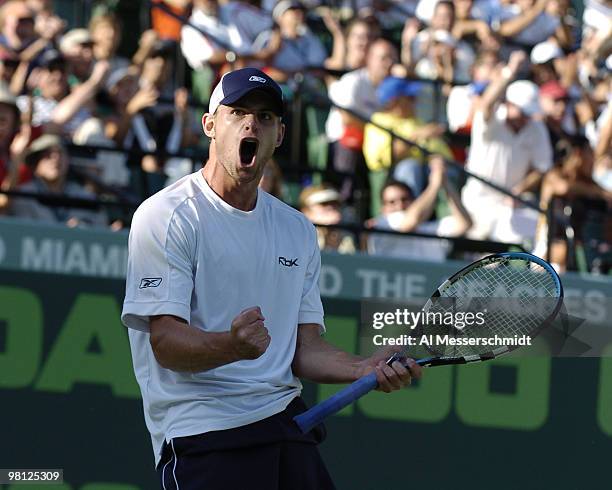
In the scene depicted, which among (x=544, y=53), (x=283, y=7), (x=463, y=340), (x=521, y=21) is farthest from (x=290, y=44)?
(x=463, y=340)

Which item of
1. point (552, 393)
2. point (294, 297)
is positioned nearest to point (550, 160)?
point (552, 393)

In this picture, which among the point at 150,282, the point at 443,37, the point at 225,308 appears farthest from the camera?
the point at 443,37

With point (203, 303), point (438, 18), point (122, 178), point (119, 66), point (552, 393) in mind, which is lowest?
point (552, 393)

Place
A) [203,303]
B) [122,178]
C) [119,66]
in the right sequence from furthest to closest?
[119,66] → [122,178] → [203,303]

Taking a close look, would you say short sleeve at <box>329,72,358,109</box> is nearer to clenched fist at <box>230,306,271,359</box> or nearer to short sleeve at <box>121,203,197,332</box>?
short sleeve at <box>121,203,197,332</box>

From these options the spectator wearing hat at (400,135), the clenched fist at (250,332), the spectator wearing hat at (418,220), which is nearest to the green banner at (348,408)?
the spectator wearing hat at (418,220)

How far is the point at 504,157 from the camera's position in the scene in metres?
9.00

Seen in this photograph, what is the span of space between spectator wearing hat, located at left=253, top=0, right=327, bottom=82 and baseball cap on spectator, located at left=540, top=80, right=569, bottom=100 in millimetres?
1731

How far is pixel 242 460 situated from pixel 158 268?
629mm

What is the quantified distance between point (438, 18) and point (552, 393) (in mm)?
4249

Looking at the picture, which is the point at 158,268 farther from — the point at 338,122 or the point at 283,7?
the point at 283,7

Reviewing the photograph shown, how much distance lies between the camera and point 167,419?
387cm

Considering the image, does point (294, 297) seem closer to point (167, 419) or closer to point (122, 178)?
point (167, 419)

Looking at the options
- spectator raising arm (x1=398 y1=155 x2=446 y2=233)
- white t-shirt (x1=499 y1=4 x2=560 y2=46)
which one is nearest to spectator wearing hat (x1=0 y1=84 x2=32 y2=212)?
spectator raising arm (x1=398 y1=155 x2=446 y2=233)
